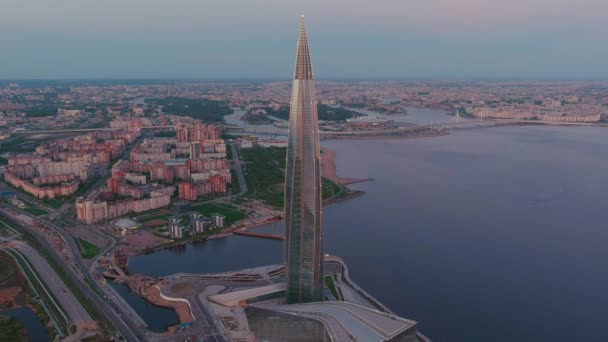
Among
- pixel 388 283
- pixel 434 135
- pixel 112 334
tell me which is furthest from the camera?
pixel 434 135

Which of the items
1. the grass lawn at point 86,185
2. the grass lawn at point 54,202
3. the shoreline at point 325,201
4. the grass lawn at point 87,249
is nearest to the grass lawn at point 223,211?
the shoreline at point 325,201

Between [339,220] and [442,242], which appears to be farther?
[339,220]

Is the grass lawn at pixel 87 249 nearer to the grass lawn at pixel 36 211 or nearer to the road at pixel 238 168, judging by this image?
the grass lawn at pixel 36 211

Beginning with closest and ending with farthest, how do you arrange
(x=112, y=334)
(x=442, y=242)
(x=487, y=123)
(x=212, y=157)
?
(x=112, y=334) < (x=442, y=242) < (x=212, y=157) < (x=487, y=123)

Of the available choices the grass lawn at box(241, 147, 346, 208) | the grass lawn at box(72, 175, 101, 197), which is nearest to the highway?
the grass lawn at box(72, 175, 101, 197)

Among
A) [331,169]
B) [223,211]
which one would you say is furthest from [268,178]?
[223,211]

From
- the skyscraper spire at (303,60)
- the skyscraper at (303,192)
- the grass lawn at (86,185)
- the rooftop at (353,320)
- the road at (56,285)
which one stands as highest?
the skyscraper spire at (303,60)

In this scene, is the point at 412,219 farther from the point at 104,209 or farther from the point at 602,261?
the point at 104,209

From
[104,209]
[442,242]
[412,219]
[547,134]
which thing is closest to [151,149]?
[104,209]

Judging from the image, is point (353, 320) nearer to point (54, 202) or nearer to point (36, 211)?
point (36, 211)
